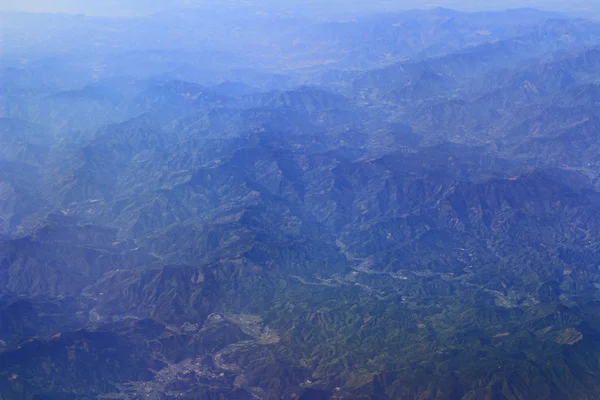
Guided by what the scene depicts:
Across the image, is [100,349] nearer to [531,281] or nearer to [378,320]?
[378,320]

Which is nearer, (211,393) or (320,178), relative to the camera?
(211,393)

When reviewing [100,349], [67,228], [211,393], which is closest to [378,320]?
[211,393]

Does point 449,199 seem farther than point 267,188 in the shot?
No

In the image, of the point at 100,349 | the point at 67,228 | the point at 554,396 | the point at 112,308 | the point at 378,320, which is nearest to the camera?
the point at 554,396

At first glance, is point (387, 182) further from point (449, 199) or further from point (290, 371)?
point (290, 371)

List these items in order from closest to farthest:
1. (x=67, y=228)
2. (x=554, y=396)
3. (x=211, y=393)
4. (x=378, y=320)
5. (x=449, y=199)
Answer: (x=554, y=396) → (x=211, y=393) → (x=378, y=320) → (x=67, y=228) → (x=449, y=199)

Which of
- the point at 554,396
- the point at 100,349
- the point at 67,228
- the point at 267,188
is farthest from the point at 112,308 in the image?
the point at 554,396

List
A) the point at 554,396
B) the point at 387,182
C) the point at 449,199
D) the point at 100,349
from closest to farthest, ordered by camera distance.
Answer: the point at 554,396 < the point at 100,349 < the point at 449,199 < the point at 387,182

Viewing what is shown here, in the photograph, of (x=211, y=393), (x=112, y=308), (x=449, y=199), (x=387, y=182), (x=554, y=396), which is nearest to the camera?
(x=554, y=396)

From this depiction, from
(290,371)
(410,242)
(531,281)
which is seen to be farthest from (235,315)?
(531,281)
